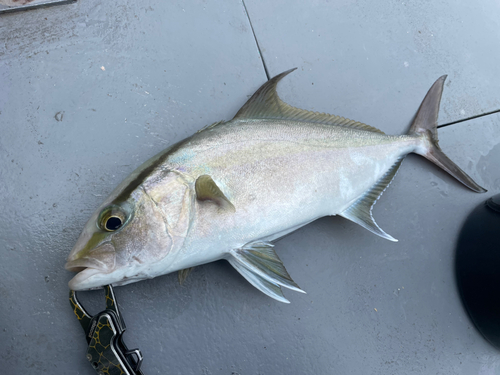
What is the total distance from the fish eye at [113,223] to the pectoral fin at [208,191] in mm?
262

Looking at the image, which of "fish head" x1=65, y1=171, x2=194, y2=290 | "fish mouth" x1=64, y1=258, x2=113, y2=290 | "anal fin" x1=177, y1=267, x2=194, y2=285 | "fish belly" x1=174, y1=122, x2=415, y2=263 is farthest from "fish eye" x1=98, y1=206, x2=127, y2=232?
"anal fin" x1=177, y1=267, x2=194, y2=285

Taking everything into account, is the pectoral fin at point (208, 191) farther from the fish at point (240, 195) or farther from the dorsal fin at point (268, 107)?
the dorsal fin at point (268, 107)

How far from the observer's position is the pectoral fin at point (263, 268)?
3.52 ft

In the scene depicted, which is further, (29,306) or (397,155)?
(397,155)

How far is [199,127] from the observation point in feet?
4.49

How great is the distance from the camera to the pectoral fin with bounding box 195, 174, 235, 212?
970mm

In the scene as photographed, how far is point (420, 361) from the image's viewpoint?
1.36m

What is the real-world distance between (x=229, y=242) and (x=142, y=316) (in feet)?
1.74

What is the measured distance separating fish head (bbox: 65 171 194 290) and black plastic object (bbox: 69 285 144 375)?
19 centimetres

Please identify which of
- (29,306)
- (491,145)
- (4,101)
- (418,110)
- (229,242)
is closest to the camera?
(229,242)

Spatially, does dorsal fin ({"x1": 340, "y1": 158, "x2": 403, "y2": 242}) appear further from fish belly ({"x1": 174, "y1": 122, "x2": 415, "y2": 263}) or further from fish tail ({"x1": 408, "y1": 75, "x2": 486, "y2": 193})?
fish tail ({"x1": 408, "y1": 75, "x2": 486, "y2": 193})

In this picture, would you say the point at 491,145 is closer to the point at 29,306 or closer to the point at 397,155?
the point at 397,155

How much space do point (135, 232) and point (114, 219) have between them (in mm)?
80

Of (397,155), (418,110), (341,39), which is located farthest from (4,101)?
(418,110)
